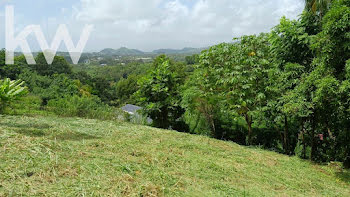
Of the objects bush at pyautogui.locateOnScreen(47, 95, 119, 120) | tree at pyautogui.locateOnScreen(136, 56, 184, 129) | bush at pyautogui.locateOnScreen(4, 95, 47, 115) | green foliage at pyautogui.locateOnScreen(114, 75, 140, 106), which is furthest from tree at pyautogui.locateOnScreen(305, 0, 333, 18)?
green foliage at pyautogui.locateOnScreen(114, 75, 140, 106)

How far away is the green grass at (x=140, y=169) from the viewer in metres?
2.06

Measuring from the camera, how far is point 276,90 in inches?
168

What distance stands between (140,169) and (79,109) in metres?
4.49

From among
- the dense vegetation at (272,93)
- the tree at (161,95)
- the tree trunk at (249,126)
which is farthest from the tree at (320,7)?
the tree at (161,95)

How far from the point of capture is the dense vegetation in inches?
128

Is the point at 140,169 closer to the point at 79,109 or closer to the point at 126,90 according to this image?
the point at 79,109

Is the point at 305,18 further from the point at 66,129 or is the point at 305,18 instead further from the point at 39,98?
the point at 39,98

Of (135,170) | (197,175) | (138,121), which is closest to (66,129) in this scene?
(135,170)

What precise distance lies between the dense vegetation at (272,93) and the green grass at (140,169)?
84cm

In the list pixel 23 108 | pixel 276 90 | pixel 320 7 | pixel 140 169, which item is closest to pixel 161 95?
pixel 276 90

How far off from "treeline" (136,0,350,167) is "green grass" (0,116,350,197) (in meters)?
0.87

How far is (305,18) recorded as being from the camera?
13.4ft

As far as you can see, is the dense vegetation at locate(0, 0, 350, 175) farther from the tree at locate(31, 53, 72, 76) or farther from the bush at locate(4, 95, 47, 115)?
the tree at locate(31, 53, 72, 76)

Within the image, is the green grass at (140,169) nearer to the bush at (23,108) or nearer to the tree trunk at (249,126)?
the bush at (23,108)
